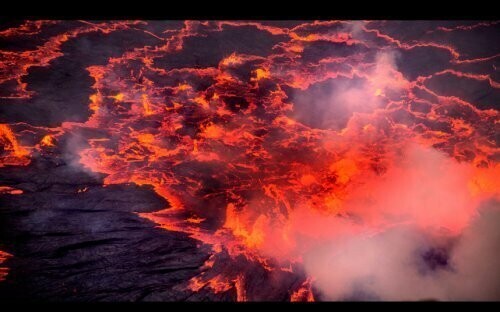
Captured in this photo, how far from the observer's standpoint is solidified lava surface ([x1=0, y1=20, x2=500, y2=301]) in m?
3.72

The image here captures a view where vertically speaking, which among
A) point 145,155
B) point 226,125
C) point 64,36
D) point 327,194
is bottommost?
point 327,194

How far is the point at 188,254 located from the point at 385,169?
3.25 m

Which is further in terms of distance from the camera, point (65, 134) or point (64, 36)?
point (64, 36)

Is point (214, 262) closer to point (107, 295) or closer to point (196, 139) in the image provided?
point (107, 295)

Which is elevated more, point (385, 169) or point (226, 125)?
point (226, 125)

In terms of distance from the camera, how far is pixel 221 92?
490cm

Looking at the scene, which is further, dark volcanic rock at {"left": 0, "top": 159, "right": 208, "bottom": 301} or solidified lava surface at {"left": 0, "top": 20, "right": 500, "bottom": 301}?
solidified lava surface at {"left": 0, "top": 20, "right": 500, "bottom": 301}

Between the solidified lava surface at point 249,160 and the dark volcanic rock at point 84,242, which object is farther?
the solidified lava surface at point 249,160

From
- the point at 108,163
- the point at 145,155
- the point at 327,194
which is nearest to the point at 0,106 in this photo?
the point at 108,163

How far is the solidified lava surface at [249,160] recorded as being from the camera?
3.72 metres

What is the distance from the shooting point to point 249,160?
15.2 ft

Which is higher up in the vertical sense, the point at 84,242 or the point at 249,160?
the point at 249,160
